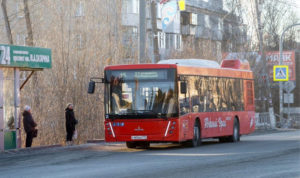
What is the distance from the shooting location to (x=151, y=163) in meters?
18.8

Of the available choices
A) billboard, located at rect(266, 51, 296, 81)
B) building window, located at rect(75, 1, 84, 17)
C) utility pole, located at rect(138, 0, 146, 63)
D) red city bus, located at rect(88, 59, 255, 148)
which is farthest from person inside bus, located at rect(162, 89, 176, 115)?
billboard, located at rect(266, 51, 296, 81)

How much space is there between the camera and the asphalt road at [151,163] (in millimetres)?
15945

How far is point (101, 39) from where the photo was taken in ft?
115

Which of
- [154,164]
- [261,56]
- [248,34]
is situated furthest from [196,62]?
[248,34]

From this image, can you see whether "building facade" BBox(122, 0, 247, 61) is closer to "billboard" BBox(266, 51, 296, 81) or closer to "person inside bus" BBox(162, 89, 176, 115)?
"billboard" BBox(266, 51, 296, 81)

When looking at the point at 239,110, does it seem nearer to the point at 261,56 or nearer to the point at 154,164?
the point at 154,164

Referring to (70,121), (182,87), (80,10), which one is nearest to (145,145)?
(70,121)

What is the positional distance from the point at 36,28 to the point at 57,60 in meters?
3.76

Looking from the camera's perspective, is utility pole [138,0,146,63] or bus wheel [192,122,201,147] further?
utility pole [138,0,146,63]

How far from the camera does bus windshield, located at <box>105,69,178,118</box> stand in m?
24.5

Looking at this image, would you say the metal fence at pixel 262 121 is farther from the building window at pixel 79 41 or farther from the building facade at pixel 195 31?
the building window at pixel 79 41

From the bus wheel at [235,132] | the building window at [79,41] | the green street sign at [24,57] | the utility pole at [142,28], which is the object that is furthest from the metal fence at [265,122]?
the green street sign at [24,57]

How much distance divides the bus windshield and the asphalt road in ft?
3.86

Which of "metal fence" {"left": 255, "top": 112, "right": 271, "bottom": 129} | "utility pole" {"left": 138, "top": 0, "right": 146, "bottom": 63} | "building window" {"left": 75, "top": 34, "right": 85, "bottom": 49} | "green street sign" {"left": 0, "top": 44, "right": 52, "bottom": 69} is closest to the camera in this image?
"green street sign" {"left": 0, "top": 44, "right": 52, "bottom": 69}
